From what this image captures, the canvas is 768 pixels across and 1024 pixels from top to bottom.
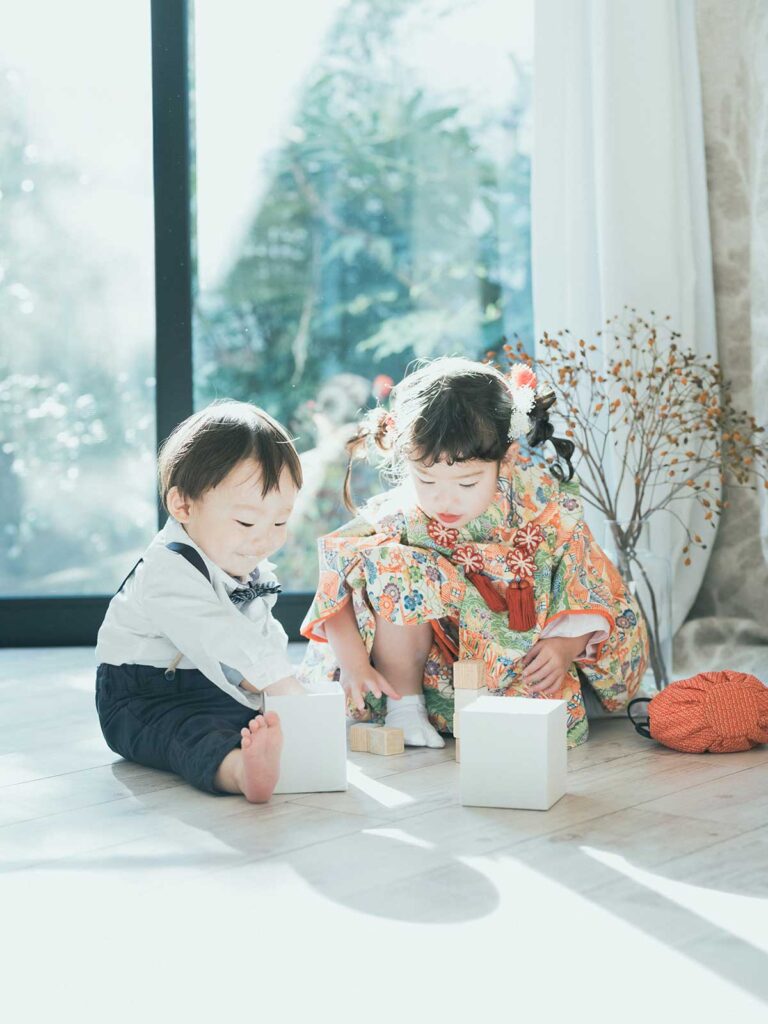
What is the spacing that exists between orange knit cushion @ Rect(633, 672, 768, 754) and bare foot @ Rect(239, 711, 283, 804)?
1.99ft

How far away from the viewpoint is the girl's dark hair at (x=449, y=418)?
1780 mm

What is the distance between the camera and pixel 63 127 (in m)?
2.99

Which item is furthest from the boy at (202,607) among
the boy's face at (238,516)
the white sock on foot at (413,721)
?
the white sock on foot at (413,721)

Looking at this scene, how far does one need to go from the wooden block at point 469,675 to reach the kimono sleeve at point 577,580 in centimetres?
19

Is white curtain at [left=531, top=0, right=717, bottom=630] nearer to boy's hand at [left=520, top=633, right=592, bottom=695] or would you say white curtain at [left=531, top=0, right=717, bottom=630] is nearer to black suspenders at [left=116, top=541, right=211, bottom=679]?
boy's hand at [left=520, top=633, right=592, bottom=695]

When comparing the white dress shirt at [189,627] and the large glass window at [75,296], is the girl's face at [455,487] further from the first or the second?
the large glass window at [75,296]

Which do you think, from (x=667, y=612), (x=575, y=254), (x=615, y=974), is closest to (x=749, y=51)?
(x=575, y=254)

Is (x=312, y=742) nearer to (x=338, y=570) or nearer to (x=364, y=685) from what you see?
(x=364, y=685)

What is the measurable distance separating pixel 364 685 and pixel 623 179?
1.32 metres

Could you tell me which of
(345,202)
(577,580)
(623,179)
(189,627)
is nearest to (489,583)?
(577,580)

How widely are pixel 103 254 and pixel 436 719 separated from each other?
1672 millimetres

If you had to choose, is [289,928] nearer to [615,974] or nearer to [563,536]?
[615,974]

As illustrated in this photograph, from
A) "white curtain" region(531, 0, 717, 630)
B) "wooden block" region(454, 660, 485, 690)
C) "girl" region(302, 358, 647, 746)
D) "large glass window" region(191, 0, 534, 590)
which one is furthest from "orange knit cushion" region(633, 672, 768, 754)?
"large glass window" region(191, 0, 534, 590)

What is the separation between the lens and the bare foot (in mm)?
1437
